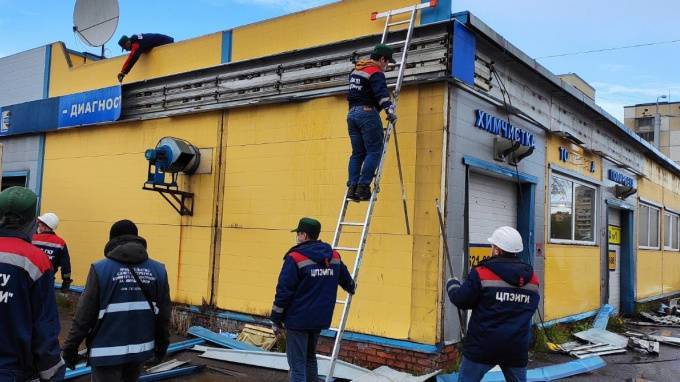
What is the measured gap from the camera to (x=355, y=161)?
6.32 m

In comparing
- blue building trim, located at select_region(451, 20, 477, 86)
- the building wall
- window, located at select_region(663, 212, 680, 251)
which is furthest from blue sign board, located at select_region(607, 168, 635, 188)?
the building wall

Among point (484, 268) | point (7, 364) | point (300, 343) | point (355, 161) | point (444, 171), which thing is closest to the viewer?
point (7, 364)

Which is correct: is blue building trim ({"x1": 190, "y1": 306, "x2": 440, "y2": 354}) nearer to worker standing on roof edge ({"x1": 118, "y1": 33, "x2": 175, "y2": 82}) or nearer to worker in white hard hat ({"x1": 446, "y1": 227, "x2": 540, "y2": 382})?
worker in white hard hat ({"x1": 446, "y1": 227, "x2": 540, "y2": 382})

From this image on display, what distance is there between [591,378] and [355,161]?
428 cm

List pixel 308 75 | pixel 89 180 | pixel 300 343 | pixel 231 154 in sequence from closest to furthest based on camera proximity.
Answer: pixel 300 343 → pixel 308 75 → pixel 231 154 → pixel 89 180

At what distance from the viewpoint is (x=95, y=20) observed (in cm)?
1123

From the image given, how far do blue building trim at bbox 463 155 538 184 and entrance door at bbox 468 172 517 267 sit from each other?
0.18 metres

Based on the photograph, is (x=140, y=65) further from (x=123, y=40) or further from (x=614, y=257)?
(x=614, y=257)

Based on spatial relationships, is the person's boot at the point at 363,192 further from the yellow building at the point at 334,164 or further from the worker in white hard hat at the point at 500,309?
the worker in white hard hat at the point at 500,309

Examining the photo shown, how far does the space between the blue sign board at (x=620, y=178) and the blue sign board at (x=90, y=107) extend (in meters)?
10.0

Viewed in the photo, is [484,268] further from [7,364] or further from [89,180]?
[89,180]

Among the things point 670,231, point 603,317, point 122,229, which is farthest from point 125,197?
point 670,231

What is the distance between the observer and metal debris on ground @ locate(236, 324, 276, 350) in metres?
7.59

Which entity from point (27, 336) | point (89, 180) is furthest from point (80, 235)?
point (27, 336)
